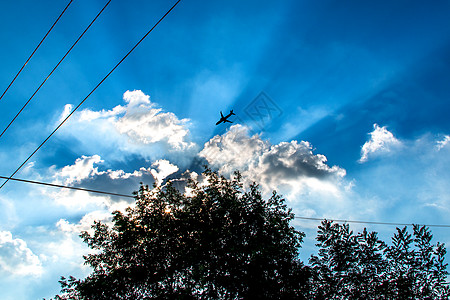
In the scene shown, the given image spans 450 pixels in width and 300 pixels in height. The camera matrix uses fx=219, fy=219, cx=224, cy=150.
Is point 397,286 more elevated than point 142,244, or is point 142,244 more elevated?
point 142,244

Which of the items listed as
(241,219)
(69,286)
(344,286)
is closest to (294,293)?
(344,286)

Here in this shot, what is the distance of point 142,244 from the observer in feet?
63.7

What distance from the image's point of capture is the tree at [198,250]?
17.5 meters

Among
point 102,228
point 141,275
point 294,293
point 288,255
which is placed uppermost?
point 102,228

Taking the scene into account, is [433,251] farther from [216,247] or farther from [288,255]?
[216,247]

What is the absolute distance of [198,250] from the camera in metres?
18.4

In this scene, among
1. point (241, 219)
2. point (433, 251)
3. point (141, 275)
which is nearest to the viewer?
point (433, 251)

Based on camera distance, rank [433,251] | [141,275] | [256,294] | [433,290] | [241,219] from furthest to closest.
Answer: [241,219]
[141,275]
[256,294]
[433,251]
[433,290]

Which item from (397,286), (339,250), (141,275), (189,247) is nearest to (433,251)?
(397,286)

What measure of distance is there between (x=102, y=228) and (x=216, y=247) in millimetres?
11258

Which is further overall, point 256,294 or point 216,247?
point 216,247

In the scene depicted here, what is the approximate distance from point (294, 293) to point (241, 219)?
6.99 meters

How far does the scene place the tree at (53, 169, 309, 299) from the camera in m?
17.5

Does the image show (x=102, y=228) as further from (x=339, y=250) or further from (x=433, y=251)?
(x=433, y=251)
